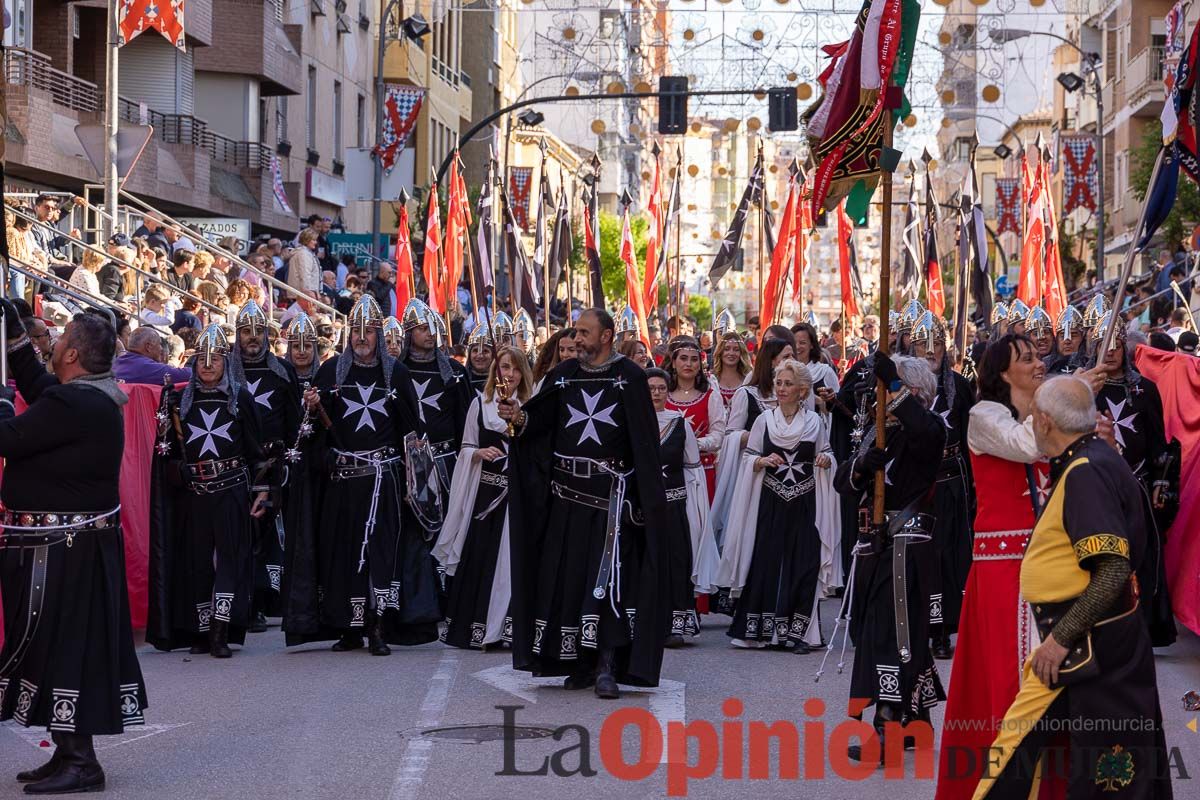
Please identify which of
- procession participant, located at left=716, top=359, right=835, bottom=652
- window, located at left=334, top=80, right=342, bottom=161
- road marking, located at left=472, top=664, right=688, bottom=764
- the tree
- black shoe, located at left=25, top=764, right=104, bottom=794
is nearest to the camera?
black shoe, located at left=25, top=764, right=104, bottom=794

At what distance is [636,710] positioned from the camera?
10117 mm

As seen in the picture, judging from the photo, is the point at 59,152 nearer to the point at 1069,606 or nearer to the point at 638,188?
the point at 1069,606

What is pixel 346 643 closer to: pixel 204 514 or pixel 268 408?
pixel 204 514

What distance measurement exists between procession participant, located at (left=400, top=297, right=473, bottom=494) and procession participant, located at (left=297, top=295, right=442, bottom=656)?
2.12ft

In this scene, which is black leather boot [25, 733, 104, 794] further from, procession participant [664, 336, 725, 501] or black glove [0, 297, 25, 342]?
procession participant [664, 336, 725, 501]

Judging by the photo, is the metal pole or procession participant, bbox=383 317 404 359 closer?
procession participant, bbox=383 317 404 359

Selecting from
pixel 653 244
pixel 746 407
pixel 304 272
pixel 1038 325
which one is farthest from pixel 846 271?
pixel 746 407

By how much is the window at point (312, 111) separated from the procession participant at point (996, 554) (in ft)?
121

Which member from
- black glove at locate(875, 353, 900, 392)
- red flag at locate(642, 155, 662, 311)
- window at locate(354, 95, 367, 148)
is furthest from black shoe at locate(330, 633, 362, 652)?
window at locate(354, 95, 367, 148)

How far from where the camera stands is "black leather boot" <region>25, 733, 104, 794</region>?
8.04m

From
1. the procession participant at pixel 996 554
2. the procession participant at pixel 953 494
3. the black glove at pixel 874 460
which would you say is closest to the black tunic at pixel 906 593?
the black glove at pixel 874 460

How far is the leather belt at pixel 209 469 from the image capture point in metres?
12.6

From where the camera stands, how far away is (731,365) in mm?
15008

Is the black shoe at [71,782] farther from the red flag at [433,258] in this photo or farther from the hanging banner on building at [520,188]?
the hanging banner on building at [520,188]
